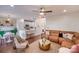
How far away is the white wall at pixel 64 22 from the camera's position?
2438 millimetres

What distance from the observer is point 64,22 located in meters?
2.46

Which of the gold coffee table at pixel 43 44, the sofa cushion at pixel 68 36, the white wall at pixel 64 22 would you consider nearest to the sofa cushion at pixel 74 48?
the sofa cushion at pixel 68 36

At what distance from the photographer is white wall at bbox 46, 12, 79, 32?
244 centimetres

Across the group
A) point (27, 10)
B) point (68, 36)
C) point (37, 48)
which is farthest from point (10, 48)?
point (68, 36)

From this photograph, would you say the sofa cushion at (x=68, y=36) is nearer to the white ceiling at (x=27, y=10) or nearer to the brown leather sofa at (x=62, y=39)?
the brown leather sofa at (x=62, y=39)

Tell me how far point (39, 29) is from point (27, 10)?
359 mm

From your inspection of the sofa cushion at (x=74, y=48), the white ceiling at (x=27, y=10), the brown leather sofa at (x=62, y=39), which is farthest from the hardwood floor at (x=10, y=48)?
the sofa cushion at (x=74, y=48)

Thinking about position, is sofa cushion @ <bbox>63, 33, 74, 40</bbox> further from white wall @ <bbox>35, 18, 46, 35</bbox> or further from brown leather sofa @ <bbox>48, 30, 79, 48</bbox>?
white wall @ <bbox>35, 18, 46, 35</bbox>

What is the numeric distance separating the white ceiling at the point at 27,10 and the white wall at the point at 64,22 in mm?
72

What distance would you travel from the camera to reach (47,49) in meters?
2.48

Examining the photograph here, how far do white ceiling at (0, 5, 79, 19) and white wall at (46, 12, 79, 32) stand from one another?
0.07m

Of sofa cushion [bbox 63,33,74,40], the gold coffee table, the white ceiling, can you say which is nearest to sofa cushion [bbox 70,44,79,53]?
sofa cushion [bbox 63,33,74,40]

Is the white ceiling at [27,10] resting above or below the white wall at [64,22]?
above

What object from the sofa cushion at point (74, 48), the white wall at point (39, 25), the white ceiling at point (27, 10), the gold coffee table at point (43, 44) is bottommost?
the sofa cushion at point (74, 48)
